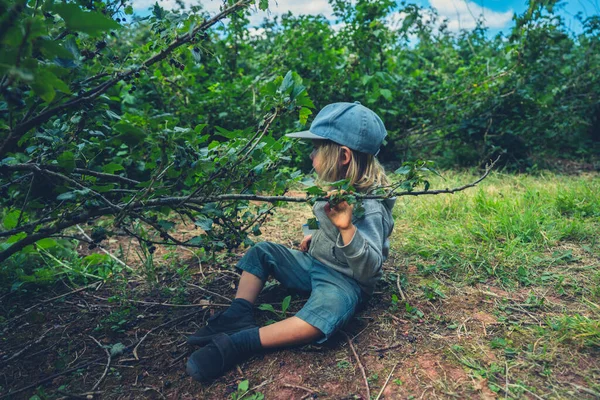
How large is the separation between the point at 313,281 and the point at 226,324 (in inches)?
17.8

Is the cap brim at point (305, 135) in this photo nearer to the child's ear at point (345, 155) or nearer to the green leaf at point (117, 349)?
the child's ear at point (345, 155)

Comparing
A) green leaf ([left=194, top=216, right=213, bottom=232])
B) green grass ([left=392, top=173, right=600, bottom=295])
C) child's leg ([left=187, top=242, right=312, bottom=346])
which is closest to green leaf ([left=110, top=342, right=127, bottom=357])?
child's leg ([left=187, top=242, right=312, bottom=346])

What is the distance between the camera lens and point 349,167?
200cm

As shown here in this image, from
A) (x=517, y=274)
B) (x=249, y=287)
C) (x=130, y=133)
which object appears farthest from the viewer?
(x=517, y=274)

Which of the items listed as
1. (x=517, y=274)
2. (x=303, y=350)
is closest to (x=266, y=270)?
(x=303, y=350)

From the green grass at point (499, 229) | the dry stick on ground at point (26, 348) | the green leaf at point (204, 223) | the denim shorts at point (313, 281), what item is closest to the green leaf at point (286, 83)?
the green leaf at point (204, 223)

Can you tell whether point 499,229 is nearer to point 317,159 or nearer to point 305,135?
point 317,159

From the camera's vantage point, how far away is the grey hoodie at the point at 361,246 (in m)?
1.76

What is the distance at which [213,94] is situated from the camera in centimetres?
391

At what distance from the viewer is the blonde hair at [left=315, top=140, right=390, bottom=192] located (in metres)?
2.00

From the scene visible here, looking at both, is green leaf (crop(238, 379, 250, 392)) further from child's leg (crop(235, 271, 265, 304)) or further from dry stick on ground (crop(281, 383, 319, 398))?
child's leg (crop(235, 271, 265, 304))

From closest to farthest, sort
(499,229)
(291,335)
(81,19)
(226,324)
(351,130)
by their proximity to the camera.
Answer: (81,19), (291,335), (226,324), (351,130), (499,229)

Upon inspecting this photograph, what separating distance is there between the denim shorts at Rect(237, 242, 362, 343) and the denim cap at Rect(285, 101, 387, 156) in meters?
0.62

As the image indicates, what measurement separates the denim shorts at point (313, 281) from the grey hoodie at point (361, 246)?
0.17 feet
